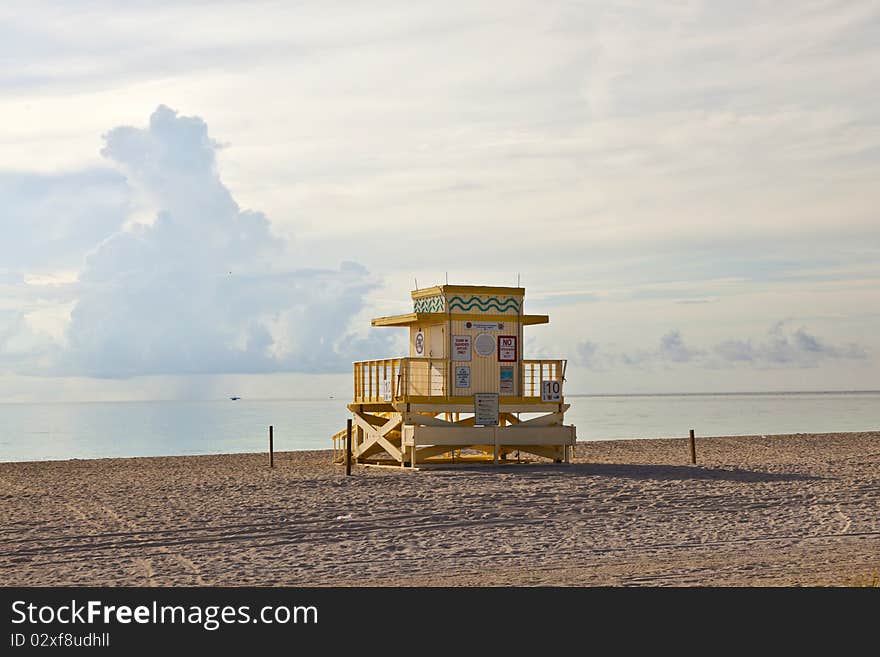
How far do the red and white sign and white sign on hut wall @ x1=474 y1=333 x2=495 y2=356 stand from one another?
7.5 inches

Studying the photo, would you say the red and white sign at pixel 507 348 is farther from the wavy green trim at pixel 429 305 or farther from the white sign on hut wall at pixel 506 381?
the wavy green trim at pixel 429 305

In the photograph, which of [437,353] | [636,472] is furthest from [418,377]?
[636,472]

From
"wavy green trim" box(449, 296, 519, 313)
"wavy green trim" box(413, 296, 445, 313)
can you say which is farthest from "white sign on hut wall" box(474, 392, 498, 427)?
"wavy green trim" box(413, 296, 445, 313)

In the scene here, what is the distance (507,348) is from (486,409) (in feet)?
5.10

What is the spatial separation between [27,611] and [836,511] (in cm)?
1272

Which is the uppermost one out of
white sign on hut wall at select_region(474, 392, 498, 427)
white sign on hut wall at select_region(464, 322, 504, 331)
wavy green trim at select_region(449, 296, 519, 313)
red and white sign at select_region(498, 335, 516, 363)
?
wavy green trim at select_region(449, 296, 519, 313)

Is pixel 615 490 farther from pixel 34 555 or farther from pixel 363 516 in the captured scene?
pixel 34 555

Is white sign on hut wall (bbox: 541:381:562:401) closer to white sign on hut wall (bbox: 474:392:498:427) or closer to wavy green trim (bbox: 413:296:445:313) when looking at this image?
white sign on hut wall (bbox: 474:392:498:427)

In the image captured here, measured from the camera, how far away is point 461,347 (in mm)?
25156

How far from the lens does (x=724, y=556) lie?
13.5 m

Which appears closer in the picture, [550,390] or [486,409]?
[486,409]

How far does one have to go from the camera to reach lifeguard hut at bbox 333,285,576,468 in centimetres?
2470

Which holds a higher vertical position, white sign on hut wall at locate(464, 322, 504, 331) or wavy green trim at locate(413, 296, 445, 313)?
wavy green trim at locate(413, 296, 445, 313)

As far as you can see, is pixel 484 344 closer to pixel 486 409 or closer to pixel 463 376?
pixel 463 376
